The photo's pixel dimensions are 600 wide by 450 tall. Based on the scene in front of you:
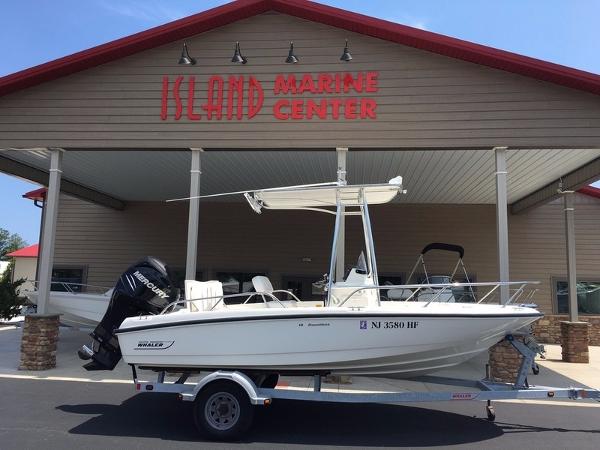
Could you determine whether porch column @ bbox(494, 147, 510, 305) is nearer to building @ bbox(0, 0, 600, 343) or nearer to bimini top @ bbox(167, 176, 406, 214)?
building @ bbox(0, 0, 600, 343)

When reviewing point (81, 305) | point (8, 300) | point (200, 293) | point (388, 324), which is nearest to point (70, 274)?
point (8, 300)

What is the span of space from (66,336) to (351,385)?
28.8 feet

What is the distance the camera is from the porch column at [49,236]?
8195 millimetres

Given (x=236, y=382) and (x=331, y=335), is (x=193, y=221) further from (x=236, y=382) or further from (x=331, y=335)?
(x=331, y=335)

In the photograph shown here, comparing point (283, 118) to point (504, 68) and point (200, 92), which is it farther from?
point (504, 68)

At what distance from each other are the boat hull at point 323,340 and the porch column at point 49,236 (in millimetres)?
4054

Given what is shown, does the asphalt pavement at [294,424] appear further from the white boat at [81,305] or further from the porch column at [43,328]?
the white boat at [81,305]

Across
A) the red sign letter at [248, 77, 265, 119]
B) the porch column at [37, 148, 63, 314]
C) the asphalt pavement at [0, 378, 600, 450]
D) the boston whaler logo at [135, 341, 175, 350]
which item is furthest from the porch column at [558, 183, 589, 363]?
the porch column at [37, 148, 63, 314]

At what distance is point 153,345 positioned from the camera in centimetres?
501

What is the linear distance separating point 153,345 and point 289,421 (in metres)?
1.79

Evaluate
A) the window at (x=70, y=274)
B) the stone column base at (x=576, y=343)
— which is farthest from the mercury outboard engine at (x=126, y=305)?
the window at (x=70, y=274)


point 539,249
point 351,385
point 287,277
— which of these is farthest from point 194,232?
point 539,249

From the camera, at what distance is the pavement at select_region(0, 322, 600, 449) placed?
466 centimetres

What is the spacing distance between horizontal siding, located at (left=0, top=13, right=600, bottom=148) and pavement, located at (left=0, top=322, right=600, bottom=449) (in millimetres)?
3988
